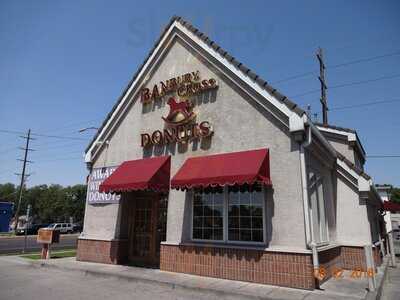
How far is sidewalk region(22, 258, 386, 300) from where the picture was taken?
7102mm

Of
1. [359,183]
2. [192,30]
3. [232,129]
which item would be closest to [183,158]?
[232,129]

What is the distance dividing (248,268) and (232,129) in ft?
14.2

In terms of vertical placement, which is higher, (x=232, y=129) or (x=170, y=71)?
(x=170, y=71)

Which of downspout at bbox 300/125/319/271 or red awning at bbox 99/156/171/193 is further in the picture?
red awning at bbox 99/156/171/193

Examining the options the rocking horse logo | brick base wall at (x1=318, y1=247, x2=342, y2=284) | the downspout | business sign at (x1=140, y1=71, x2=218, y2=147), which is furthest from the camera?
the rocking horse logo

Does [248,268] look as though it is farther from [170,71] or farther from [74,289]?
[170,71]

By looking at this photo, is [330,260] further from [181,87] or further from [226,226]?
[181,87]

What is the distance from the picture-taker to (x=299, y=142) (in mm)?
8570

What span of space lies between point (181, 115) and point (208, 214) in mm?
3837

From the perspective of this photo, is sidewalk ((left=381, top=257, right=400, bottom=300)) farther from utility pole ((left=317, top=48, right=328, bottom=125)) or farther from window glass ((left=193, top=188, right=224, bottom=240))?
utility pole ((left=317, top=48, right=328, bottom=125))

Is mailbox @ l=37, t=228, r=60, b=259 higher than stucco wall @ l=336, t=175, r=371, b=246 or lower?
lower

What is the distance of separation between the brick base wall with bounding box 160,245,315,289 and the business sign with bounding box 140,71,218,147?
12.9 ft

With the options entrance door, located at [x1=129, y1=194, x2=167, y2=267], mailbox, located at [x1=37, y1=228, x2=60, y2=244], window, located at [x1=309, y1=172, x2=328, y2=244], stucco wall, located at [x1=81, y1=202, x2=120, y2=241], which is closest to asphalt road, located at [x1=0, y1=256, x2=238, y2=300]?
stucco wall, located at [x1=81, y1=202, x2=120, y2=241]

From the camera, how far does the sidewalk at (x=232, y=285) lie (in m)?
7.10
